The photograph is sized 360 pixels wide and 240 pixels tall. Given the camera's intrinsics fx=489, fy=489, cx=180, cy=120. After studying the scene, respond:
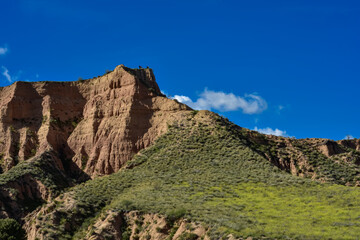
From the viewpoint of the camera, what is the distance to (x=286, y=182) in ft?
165

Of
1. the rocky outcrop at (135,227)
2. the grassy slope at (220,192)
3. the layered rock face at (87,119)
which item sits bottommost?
the rocky outcrop at (135,227)

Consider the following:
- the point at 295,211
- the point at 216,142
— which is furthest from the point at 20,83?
the point at 295,211

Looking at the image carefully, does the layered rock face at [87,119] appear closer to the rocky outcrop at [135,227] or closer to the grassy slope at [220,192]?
the grassy slope at [220,192]

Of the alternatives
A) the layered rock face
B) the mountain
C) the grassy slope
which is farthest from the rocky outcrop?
the layered rock face

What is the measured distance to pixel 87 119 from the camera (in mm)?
71438

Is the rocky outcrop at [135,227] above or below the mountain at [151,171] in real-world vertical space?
below

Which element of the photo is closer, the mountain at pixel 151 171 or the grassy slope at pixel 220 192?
the grassy slope at pixel 220 192

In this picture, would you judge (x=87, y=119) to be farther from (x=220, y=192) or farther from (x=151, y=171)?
(x=220, y=192)

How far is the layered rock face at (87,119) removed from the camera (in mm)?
65938

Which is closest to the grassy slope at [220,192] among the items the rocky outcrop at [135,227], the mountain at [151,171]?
the mountain at [151,171]

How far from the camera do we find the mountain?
1550 inches

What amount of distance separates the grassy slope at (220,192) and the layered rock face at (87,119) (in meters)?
4.36

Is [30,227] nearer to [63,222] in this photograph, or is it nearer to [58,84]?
[63,222]

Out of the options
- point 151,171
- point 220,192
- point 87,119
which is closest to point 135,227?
point 220,192
